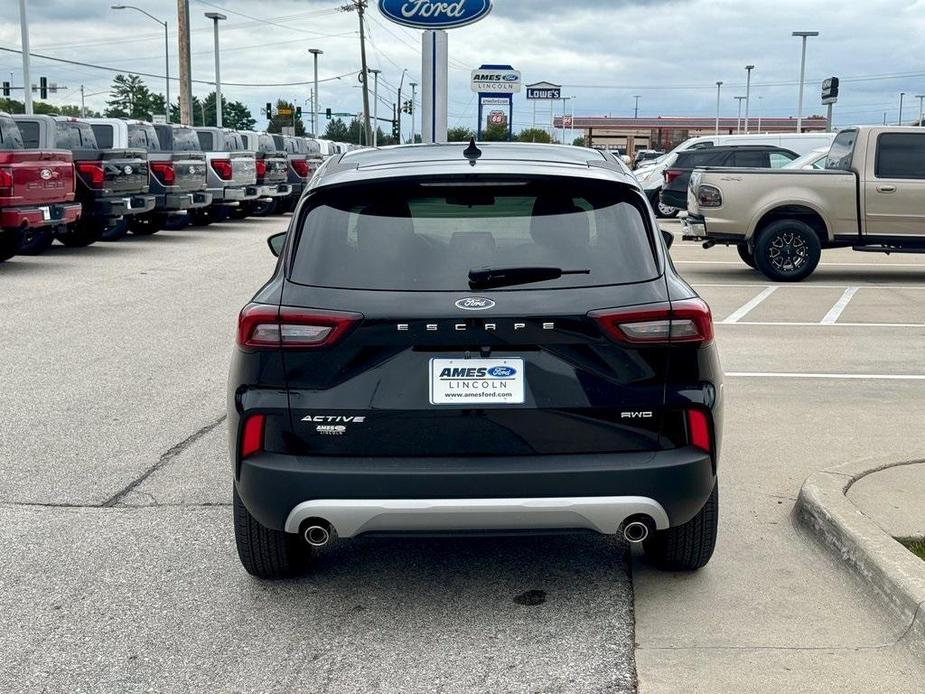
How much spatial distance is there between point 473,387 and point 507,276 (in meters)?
0.41

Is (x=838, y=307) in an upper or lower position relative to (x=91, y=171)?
lower

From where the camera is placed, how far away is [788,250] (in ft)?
53.1

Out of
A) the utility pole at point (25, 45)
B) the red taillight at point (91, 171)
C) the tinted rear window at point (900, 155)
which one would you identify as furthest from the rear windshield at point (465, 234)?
the utility pole at point (25, 45)

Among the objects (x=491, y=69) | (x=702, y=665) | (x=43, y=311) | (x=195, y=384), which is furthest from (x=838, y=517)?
(x=491, y=69)

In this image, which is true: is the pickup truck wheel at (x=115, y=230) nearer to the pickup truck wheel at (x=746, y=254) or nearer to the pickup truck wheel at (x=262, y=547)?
the pickup truck wheel at (x=746, y=254)

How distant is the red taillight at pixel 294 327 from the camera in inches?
163

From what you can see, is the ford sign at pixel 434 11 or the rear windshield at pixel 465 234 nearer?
the rear windshield at pixel 465 234

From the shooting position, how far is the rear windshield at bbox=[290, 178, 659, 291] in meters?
4.28

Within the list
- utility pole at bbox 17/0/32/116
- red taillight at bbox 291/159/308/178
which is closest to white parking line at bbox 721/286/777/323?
red taillight at bbox 291/159/308/178

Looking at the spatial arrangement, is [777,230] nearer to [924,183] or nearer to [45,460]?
[924,183]

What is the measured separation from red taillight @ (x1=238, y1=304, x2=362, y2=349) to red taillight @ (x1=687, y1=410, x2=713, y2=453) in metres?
1.21

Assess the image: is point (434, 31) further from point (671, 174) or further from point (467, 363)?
point (467, 363)

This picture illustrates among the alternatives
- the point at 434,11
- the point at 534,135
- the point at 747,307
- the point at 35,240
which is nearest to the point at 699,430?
the point at 747,307

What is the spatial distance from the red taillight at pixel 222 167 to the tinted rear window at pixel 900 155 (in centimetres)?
1474
